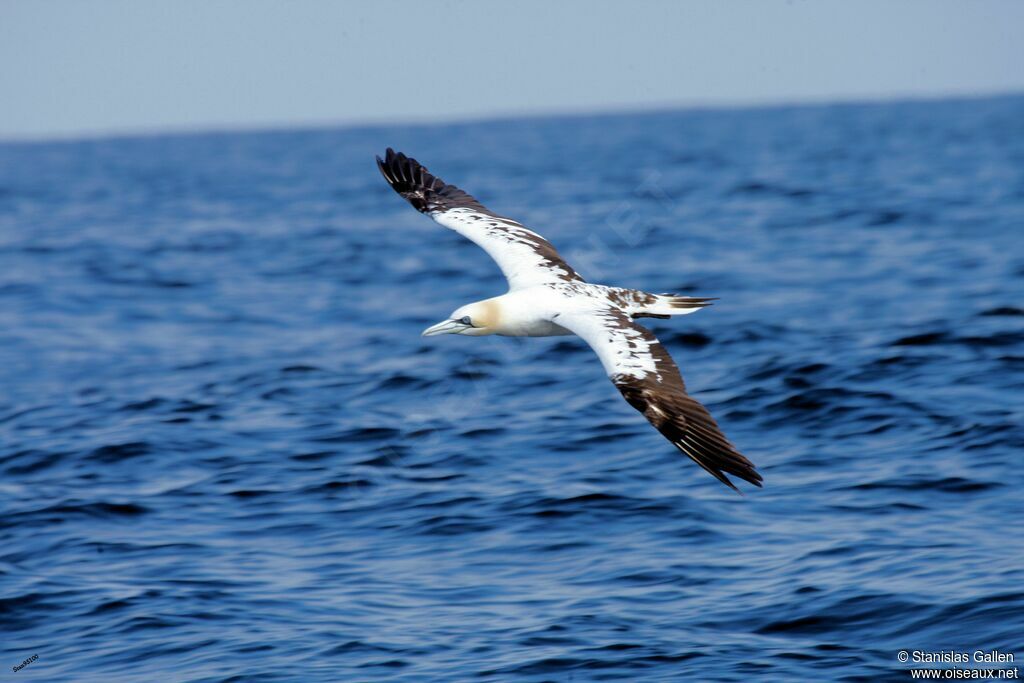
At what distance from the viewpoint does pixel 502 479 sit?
13.9 metres

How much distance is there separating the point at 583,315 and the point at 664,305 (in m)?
0.96

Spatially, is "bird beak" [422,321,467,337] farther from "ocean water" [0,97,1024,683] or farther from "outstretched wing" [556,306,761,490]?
"ocean water" [0,97,1024,683]

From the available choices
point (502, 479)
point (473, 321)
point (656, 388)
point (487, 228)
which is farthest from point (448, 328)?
point (502, 479)

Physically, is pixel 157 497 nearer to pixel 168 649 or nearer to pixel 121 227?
pixel 168 649

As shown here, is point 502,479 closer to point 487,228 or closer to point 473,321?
point 487,228

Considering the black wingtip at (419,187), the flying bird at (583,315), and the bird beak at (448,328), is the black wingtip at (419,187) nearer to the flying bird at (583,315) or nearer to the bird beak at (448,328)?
the flying bird at (583,315)

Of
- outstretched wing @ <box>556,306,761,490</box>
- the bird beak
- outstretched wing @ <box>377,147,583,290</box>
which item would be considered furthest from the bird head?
outstretched wing @ <box>377,147,583,290</box>

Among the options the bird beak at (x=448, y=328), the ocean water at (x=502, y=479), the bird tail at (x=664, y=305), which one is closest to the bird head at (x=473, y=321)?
the bird beak at (x=448, y=328)

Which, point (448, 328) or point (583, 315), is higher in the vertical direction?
point (583, 315)

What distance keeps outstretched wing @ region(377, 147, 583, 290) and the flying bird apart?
0.03 ft

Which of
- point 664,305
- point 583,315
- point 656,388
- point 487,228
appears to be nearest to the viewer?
point 656,388

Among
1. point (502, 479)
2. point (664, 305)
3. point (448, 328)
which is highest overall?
point (664, 305)

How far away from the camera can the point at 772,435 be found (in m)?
15.0

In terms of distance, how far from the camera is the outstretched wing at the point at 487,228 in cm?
1218
